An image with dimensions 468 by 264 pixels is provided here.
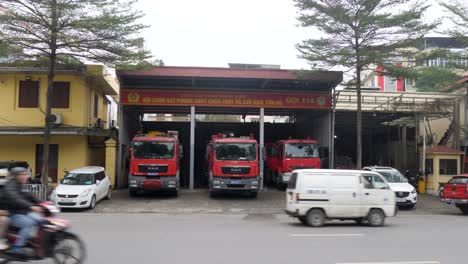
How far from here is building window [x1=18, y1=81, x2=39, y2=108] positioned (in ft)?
88.5

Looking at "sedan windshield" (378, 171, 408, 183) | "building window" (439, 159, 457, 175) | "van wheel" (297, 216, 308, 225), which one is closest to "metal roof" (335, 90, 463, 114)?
"building window" (439, 159, 457, 175)

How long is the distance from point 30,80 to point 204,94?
9.88m

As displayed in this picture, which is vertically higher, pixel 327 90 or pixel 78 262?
pixel 327 90

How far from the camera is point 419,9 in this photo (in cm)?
2392

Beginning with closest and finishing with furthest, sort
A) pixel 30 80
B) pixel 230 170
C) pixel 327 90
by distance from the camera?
pixel 230 170
pixel 30 80
pixel 327 90

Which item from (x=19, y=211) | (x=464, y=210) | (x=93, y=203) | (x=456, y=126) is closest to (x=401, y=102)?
(x=456, y=126)

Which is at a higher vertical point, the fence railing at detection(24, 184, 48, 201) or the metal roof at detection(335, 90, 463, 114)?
the metal roof at detection(335, 90, 463, 114)

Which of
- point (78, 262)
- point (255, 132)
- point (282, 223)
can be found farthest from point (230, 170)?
point (255, 132)

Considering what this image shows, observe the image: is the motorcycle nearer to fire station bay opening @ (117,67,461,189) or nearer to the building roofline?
fire station bay opening @ (117,67,461,189)

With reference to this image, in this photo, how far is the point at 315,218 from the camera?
15062mm

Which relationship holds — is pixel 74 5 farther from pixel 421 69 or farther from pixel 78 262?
pixel 421 69

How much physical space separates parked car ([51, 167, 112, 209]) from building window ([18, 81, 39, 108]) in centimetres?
739

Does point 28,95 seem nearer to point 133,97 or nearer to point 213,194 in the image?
point 133,97

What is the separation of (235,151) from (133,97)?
28.3ft
